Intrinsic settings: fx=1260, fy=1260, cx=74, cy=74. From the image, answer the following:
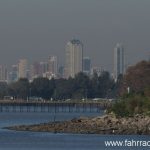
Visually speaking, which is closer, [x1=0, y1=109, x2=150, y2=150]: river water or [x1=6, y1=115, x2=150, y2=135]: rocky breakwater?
[x1=0, y1=109, x2=150, y2=150]: river water

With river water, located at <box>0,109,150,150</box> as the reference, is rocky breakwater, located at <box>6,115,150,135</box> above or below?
above

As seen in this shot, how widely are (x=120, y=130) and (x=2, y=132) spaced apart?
46.5 feet

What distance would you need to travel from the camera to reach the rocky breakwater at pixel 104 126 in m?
113

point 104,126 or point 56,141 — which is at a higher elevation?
point 104,126

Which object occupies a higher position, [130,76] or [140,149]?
[130,76]

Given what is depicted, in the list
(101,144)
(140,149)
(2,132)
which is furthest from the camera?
(2,132)

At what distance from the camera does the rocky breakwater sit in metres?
113

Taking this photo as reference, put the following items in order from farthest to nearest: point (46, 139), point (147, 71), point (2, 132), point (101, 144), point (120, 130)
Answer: point (147, 71) < point (2, 132) < point (120, 130) < point (46, 139) < point (101, 144)

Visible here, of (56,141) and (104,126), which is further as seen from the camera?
(104,126)

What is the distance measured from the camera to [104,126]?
118 meters

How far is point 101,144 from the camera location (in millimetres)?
99375

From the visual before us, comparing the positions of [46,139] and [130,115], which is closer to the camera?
[46,139]

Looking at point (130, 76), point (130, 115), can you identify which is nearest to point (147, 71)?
point (130, 76)

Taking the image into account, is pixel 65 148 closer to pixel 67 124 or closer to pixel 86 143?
pixel 86 143
